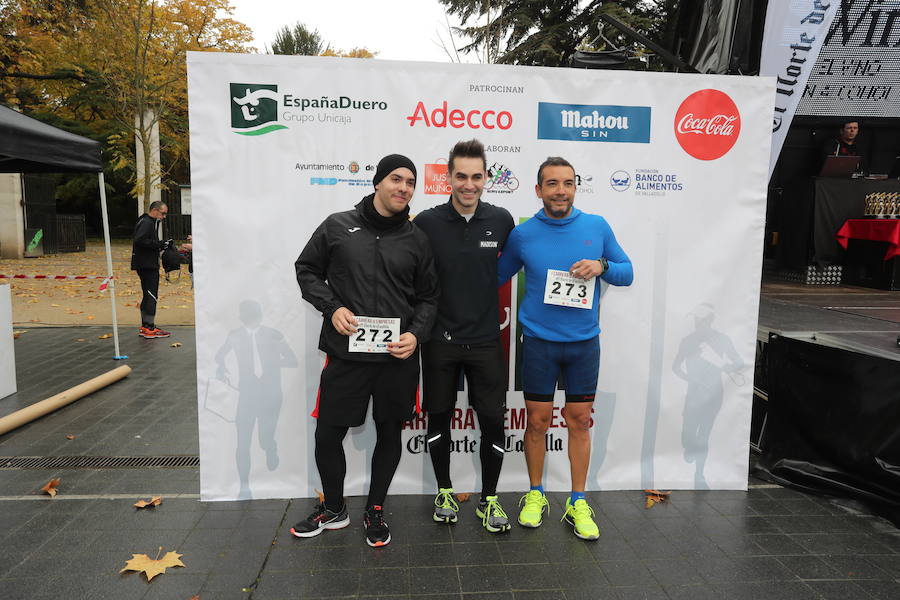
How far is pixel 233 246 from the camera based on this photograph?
3342 millimetres

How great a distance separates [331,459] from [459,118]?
205 cm

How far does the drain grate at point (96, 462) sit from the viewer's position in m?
3.98

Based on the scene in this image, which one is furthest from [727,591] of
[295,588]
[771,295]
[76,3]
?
[76,3]

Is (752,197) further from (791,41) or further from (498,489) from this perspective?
(498,489)

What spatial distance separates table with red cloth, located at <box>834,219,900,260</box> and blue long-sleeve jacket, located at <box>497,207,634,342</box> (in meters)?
9.75

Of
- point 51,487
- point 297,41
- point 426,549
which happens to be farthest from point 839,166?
point 297,41

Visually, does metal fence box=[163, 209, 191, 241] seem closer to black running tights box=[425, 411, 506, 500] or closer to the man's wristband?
black running tights box=[425, 411, 506, 500]

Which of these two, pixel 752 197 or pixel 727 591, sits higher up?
pixel 752 197

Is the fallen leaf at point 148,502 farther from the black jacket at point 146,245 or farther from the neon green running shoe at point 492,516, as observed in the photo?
the black jacket at point 146,245

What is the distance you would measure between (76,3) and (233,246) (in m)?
17.1

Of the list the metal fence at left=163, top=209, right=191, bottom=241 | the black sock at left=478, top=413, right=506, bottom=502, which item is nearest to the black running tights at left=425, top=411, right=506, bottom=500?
the black sock at left=478, top=413, right=506, bottom=502

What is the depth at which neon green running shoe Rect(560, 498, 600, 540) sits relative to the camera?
3080mm

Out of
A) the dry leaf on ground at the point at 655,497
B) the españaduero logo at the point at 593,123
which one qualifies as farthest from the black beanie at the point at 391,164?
the dry leaf on ground at the point at 655,497

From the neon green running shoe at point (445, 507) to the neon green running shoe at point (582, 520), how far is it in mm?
628
